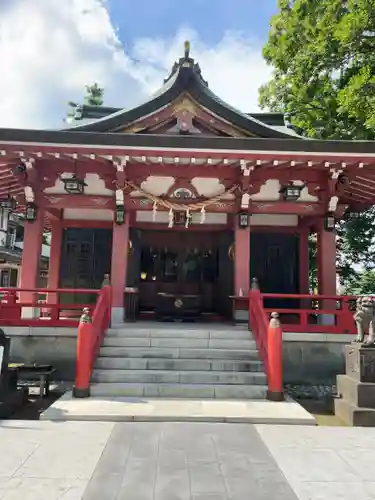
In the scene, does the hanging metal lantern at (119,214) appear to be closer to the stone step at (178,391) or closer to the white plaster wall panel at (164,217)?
the white plaster wall panel at (164,217)

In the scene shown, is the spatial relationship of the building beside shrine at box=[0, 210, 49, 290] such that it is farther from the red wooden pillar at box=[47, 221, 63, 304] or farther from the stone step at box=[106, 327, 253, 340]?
the stone step at box=[106, 327, 253, 340]

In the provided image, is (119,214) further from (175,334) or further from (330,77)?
(330,77)

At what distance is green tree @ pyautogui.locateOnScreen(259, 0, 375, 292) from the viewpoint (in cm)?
1389

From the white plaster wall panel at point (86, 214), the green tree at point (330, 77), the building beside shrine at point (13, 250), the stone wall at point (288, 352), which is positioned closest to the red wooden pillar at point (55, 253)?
the white plaster wall panel at point (86, 214)

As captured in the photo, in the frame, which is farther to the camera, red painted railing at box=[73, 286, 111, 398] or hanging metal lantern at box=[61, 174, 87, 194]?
hanging metal lantern at box=[61, 174, 87, 194]

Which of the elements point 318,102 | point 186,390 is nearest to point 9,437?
point 186,390

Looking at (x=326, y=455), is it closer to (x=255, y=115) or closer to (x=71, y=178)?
(x=71, y=178)

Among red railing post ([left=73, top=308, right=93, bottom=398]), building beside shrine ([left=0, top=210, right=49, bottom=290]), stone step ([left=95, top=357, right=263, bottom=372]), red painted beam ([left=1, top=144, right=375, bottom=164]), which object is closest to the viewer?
red railing post ([left=73, top=308, right=93, bottom=398])

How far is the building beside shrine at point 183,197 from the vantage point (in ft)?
31.5

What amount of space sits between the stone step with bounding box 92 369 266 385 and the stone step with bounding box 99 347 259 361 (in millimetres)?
519

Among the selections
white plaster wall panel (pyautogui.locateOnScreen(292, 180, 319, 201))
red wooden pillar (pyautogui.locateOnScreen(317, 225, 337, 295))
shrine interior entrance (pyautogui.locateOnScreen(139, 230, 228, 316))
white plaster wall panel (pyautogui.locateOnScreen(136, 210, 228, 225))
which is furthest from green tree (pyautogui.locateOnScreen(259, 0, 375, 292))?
shrine interior entrance (pyautogui.locateOnScreen(139, 230, 228, 316))

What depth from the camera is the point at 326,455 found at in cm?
501

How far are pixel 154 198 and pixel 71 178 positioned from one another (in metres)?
2.29

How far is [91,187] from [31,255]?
2.52 metres
